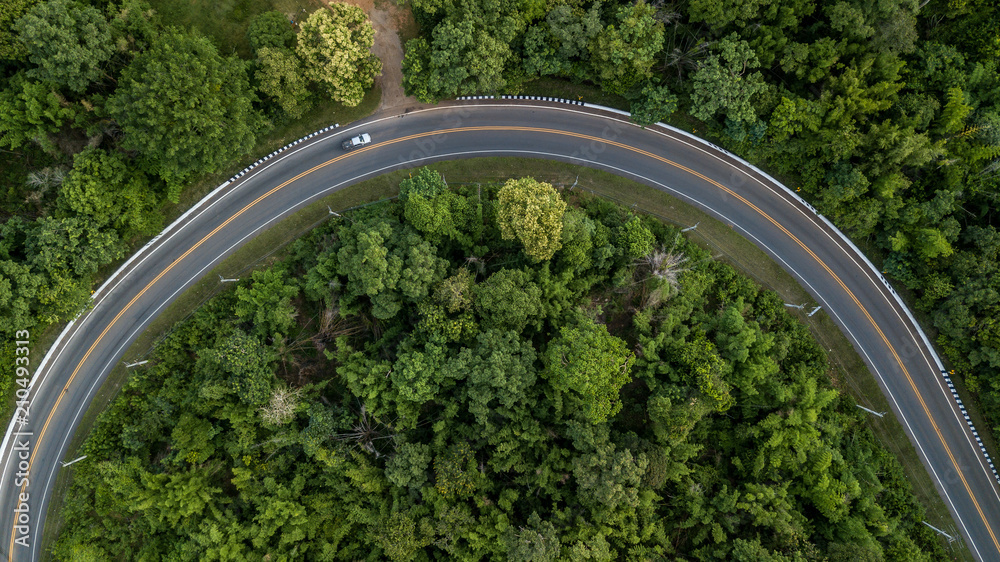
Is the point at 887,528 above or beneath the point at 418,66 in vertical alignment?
beneath

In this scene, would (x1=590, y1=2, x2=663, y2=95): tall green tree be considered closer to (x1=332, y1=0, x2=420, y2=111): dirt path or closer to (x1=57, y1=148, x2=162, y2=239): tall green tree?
(x1=332, y1=0, x2=420, y2=111): dirt path

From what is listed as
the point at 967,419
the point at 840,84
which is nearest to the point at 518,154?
the point at 840,84

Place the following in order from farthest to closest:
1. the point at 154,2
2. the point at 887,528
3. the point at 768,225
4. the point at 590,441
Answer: the point at 768,225 → the point at 154,2 → the point at 887,528 → the point at 590,441

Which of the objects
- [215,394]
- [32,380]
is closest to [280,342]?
[215,394]

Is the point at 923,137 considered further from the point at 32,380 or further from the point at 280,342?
the point at 32,380

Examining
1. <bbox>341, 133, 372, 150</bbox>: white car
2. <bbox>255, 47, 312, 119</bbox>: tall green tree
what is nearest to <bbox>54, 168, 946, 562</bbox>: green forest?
<bbox>341, 133, 372, 150</bbox>: white car

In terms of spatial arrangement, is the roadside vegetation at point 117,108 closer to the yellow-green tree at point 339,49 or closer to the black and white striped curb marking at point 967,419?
the yellow-green tree at point 339,49
